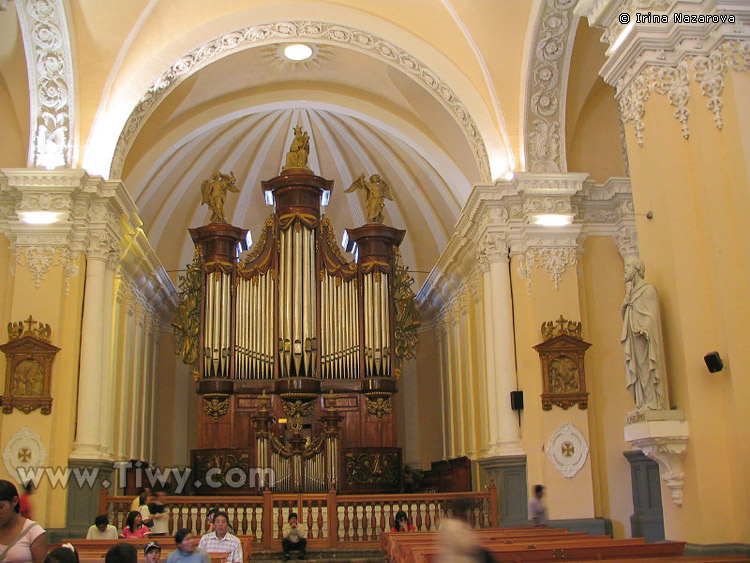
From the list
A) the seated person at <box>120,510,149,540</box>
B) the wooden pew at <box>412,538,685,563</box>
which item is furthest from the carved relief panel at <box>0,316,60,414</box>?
the wooden pew at <box>412,538,685,563</box>

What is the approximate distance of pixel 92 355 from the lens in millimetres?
11359

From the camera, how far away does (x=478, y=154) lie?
12.9m

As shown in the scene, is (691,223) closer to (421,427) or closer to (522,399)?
(522,399)

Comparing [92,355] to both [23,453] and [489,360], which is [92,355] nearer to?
[23,453]

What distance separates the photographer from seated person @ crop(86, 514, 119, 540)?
8.80 m

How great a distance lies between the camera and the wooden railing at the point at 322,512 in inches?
428

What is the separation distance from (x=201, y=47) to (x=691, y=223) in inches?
332

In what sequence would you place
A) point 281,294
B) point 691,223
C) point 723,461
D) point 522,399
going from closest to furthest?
1. point 723,461
2. point 691,223
3. point 522,399
4. point 281,294

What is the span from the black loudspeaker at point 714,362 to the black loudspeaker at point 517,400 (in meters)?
5.39

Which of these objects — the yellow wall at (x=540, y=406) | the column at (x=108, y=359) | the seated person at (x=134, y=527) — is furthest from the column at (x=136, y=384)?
the yellow wall at (x=540, y=406)

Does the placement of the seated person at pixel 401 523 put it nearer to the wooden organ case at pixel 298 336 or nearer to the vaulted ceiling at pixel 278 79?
the wooden organ case at pixel 298 336

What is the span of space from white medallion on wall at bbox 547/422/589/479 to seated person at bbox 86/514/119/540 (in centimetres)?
554

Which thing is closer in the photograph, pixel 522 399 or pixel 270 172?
pixel 522 399

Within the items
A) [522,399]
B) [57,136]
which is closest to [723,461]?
[522,399]
